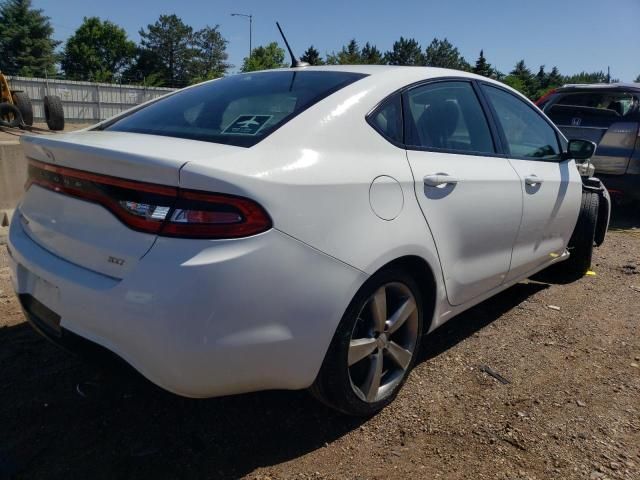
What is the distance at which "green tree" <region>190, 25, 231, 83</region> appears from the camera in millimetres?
85938

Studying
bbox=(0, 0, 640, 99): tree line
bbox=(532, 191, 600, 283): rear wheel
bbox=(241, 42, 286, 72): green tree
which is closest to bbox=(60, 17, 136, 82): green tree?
bbox=(0, 0, 640, 99): tree line

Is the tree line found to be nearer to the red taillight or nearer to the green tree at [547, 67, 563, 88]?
the green tree at [547, 67, 563, 88]

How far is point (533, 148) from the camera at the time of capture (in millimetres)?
3713

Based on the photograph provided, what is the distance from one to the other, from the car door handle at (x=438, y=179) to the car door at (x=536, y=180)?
832mm

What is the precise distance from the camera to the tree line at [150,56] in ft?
179

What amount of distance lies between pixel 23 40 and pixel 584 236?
205ft

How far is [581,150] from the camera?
4.02 metres

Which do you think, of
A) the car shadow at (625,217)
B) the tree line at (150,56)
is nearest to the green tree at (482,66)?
the tree line at (150,56)

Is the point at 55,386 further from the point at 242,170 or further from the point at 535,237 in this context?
the point at 535,237

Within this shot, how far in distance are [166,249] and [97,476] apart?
3.25ft

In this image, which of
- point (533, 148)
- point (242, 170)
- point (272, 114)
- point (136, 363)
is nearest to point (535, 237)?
point (533, 148)

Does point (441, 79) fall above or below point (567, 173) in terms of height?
above

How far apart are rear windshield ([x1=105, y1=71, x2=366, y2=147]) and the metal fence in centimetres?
2778

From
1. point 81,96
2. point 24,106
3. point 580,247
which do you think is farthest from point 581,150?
point 81,96
